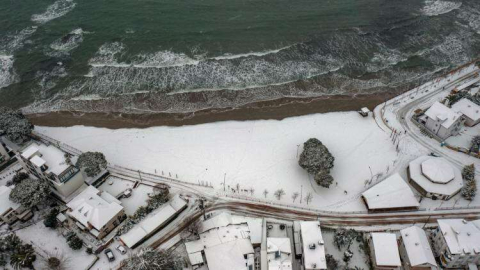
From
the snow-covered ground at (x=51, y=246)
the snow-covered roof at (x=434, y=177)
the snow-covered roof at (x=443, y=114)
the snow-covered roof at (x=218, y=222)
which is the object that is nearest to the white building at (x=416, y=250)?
the snow-covered roof at (x=434, y=177)

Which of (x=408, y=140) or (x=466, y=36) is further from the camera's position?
(x=466, y=36)

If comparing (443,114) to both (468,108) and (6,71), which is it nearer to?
(468,108)

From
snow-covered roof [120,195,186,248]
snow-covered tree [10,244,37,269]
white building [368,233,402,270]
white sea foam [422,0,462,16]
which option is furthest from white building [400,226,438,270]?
white sea foam [422,0,462,16]

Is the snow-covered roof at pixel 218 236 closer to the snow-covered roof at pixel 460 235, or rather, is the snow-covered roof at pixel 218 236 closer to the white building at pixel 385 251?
the white building at pixel 385 251

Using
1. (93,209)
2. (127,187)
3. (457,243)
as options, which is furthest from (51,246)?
(457,243)

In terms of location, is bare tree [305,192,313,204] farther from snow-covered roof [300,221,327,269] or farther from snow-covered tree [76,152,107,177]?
snow-covered tree [76,152,107,177]

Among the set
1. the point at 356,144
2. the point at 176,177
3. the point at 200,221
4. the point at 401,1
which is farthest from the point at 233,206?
the point at 401,1

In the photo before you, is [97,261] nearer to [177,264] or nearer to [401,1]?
[177,264]
